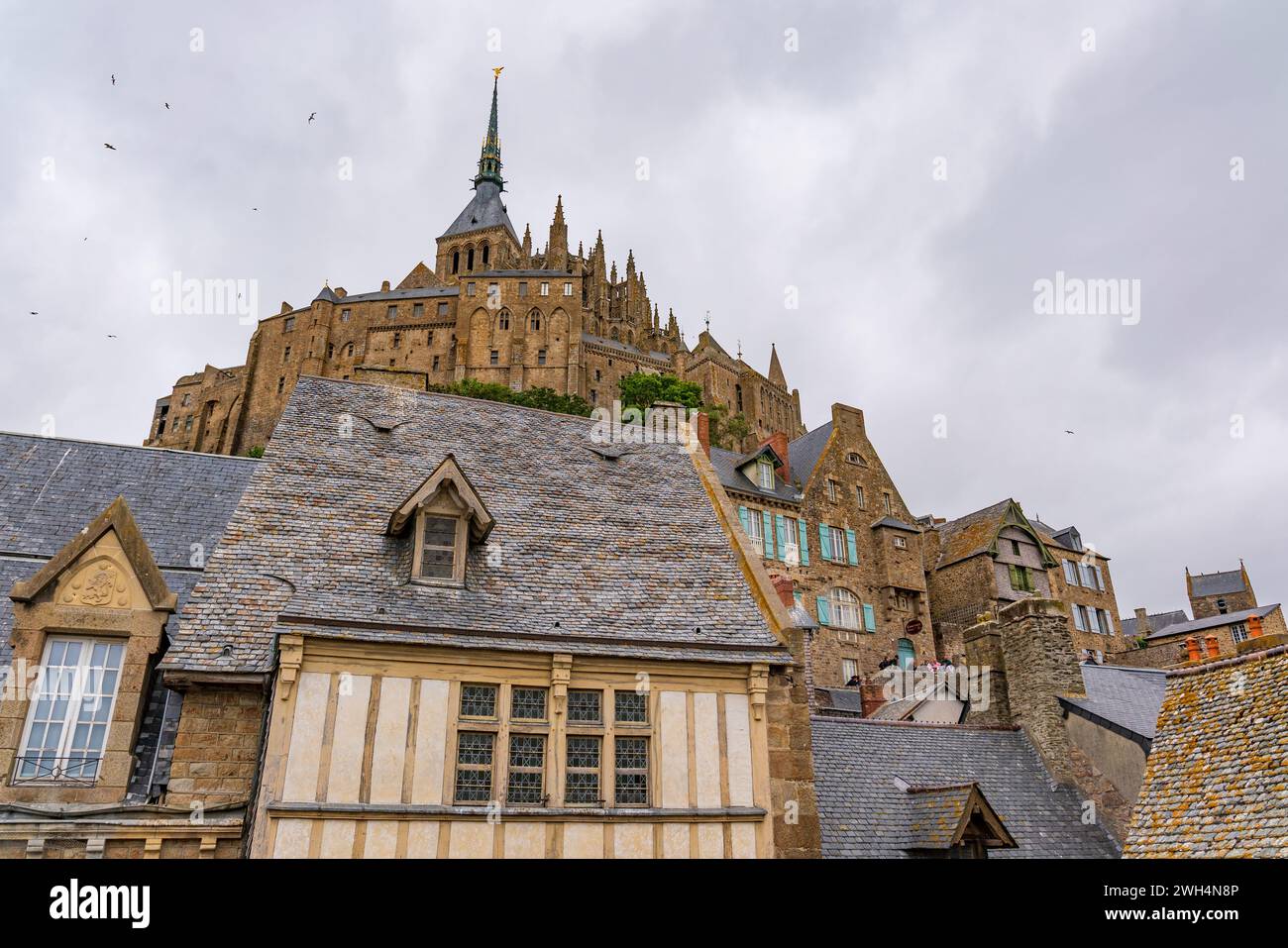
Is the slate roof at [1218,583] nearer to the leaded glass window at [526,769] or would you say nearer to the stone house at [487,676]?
the stone house at [487,676]

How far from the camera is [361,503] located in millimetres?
12938

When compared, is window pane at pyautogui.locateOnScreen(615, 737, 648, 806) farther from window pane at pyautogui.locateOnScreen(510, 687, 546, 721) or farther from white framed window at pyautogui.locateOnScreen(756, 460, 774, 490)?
white framed window at pyautogui.locateOnScreen(756, 460, 774, 490)

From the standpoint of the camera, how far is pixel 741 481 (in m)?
40.8

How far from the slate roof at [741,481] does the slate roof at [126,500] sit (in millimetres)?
26942

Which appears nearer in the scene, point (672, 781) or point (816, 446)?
point (672, 781)

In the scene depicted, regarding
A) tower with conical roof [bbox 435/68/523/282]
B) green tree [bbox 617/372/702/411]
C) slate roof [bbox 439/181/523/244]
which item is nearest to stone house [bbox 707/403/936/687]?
green tree [bbox 617/372/702/411]

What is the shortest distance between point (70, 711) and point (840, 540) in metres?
36.3

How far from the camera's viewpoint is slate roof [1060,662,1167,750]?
16484mm

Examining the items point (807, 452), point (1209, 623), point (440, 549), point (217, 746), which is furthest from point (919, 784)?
point (1209, 623)

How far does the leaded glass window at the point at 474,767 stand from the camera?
399 inches

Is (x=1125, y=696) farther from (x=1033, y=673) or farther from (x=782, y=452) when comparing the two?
(x=782, y=452)
